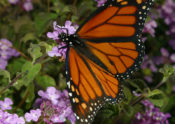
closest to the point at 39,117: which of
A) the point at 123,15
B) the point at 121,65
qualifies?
the point at 121,65

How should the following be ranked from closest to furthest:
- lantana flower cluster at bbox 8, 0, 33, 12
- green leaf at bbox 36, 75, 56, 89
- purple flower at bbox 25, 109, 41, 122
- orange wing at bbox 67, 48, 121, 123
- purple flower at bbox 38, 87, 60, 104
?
orange wing at bbox 67, 48, 121, 123
purple flower at bbox 25, 109, 41, 122
purple flower at bbox 38, 87, 60, 104
green leaf at bbox 36, 75, 56, 89
lantana flower cluster at bbox 8, 0, 33, 12

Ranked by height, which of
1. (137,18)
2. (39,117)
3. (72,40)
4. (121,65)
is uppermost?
(137,18)

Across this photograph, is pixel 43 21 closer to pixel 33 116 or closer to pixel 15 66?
pixel 15 66

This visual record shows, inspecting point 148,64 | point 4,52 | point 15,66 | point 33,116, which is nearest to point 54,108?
point 33,116

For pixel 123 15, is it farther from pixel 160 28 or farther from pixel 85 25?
pixel 160 28

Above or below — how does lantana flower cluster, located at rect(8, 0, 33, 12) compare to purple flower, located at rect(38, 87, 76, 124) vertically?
above

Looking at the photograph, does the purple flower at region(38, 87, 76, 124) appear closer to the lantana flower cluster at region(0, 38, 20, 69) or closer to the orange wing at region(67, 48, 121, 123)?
the orange wing at region(67, 48, 121, 123)

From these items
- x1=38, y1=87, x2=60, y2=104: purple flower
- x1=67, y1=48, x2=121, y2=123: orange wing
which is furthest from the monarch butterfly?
x1=38, y1=87, x2=60, y2=104: purple flower

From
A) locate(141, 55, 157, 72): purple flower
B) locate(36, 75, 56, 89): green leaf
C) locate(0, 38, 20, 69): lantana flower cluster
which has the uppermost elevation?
locate(0, 38, 20, 69): lantana flower cluster
